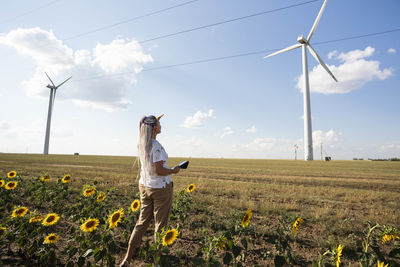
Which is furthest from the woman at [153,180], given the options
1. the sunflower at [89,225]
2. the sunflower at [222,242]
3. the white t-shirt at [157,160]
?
the sunflower at [222,242]

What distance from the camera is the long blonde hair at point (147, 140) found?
3.15m

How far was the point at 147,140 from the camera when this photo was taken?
10.4ft

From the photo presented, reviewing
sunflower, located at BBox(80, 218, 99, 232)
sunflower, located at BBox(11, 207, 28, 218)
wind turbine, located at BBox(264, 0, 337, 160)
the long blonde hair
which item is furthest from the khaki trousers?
wind turbine, located at BBox(264, 0, 337, 160)

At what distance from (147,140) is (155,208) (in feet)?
3.09

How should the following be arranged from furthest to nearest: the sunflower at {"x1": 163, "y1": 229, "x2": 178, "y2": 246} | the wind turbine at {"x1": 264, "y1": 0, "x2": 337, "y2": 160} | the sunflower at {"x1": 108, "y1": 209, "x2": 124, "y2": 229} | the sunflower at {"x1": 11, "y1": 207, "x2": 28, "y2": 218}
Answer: the wind turbine at {"x1": 264, "y1": 0, "x2": 337, "y2": 160}
the sunflower at {"x1": 11, "y1": 207, "x2": 28, "y2": 218}
the sunflower at {"x1": 108, "y1": 209, "x2": 124, "y2": 229}
the sunflower at {"x1": 163, "y1": 229, "x2": 178, "y2": 246}

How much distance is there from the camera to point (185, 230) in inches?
205

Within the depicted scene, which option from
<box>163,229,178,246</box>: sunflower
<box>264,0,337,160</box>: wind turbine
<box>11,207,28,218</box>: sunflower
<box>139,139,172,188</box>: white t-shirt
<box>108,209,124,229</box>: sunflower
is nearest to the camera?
<box>163,229,178,246</box>: sunflower

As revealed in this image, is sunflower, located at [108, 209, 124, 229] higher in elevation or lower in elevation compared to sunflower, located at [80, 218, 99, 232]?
higher

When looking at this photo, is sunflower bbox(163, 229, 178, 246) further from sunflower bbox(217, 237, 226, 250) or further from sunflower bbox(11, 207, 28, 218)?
sunflower bbox(11, 207, 28, 218)

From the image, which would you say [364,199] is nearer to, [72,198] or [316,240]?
[316,240]

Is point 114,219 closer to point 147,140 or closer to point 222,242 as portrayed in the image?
point 147,140

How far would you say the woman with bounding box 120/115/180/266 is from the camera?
3.09m

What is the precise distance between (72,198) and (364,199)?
1073 cm

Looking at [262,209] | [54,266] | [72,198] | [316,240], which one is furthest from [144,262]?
[72,198]
